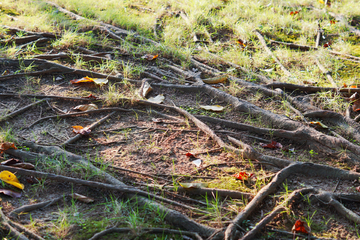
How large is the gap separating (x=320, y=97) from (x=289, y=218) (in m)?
2.06

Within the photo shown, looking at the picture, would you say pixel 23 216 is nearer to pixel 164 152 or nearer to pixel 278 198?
pixel 164 152

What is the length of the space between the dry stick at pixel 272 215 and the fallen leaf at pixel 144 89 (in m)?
2.09

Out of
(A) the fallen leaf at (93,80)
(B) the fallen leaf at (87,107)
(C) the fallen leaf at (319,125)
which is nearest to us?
(C) the fallen leaf at (319,125)

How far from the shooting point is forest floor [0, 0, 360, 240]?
2.10 meters

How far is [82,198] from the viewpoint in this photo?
2.23 m

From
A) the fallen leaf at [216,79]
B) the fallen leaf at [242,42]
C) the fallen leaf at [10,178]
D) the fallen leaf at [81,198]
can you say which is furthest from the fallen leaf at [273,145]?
the fallen leaf at [242,42]

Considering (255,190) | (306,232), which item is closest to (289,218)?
(306,232)

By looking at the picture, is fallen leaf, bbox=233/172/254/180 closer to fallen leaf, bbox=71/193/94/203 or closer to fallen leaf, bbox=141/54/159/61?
fallen leaf, bbox=71/193/94/203

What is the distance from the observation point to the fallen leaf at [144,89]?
3.66 m

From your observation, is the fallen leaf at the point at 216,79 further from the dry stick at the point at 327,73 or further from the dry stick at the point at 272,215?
the dry stick at the point at 272,215

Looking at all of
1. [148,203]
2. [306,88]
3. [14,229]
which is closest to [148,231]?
[148,203]

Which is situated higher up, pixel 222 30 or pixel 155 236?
pixel 222 30

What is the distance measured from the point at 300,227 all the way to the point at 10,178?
2170 mm

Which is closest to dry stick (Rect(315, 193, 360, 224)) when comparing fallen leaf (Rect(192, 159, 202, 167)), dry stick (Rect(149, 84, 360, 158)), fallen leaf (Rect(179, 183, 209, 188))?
dry stick (Rect(149, 84, 360, 158))
